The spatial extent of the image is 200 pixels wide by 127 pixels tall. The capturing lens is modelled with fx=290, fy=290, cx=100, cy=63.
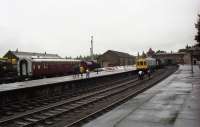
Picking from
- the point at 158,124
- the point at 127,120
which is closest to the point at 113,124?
the point at 127,120

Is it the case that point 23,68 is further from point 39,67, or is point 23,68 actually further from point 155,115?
point 155,115

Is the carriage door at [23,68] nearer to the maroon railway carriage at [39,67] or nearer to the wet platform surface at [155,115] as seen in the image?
the maroon railway carriage at [39,67]

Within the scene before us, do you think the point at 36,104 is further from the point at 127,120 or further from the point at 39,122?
the point at 127,120

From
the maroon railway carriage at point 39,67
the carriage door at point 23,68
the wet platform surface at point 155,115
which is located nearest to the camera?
the wet platform surface at point 155,115

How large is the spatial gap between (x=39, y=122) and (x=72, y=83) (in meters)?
16.3

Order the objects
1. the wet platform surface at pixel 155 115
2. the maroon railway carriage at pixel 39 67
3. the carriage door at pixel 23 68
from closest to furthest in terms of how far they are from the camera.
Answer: the wet platform surface at pixel 155 115
the maroon railway carriage at pixel 39 67
the carriage door at pixel 23 68

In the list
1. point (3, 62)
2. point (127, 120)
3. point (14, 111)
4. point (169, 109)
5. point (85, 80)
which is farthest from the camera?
point (3, 62)

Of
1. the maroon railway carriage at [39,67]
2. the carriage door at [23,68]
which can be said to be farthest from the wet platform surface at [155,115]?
the carriage door at [23,68]

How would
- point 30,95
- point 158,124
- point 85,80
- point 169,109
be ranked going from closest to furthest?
point 158,124
point 169,109
point 30,95
point 85,80

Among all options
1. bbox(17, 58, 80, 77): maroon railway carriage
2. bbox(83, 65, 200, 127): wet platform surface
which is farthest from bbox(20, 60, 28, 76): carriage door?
bbox(83, 65, 200, 127): wet platform surface

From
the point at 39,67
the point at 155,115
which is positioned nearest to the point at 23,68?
the point at 39,67

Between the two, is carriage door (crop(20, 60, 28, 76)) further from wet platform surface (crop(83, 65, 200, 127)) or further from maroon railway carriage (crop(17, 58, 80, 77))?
wet platform surface (crop(83, 65, 200, 127))

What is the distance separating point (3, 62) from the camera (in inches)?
1650

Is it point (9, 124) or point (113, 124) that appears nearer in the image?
point (113, 124)
